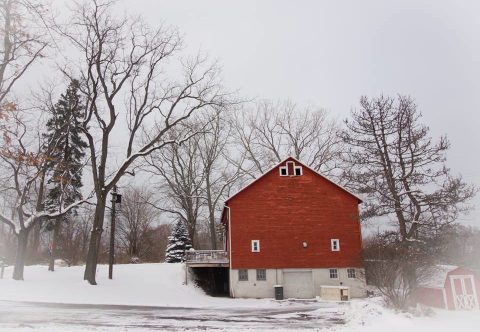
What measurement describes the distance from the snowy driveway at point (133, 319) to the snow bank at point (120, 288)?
309cm

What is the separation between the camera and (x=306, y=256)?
3020 cm

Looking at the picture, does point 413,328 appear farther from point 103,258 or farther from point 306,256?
point 103,258

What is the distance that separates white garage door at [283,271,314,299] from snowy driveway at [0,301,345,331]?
10449mm

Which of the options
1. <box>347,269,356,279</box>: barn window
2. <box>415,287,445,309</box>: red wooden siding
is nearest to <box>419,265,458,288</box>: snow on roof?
<box>415,287,445,309</box>: red wooden siding

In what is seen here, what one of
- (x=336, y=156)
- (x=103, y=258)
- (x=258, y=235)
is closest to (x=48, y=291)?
(x=258, y=235)

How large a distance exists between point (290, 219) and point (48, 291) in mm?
16355

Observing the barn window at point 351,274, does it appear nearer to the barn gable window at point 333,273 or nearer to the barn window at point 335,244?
the barn gable window at point 333,273

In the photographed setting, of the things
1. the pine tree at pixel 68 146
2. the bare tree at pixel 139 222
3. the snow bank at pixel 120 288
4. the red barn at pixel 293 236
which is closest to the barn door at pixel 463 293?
the red barn at pixel 293 236

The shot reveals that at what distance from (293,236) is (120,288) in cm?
1224

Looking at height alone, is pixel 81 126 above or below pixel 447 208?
above

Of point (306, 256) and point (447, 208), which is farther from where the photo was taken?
point (306, 256)

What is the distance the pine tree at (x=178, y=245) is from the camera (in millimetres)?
42062

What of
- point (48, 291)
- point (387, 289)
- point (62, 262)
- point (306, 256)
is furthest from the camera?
point (62, 262)

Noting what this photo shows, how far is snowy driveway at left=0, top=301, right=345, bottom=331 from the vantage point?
12.8 metres
